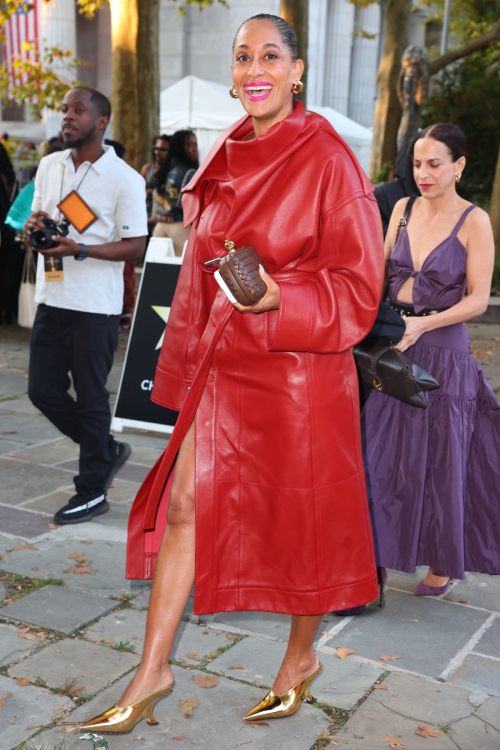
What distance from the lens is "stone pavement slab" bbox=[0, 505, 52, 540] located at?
5016mm

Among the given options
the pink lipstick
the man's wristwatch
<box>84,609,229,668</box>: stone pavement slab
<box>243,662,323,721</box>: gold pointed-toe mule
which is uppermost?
the pink lipstick

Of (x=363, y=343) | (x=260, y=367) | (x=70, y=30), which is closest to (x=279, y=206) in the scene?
(x=260, y=367)

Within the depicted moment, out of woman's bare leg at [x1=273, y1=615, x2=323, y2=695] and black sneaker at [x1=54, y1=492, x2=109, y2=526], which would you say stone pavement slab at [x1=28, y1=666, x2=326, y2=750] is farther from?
black sneaker at [x1=54, y1=492, x2=109, y2=526]

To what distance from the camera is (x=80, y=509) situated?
17.0ft

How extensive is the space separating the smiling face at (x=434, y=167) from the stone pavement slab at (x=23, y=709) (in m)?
2.67

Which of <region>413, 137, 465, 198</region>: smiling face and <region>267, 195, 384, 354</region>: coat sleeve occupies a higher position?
<region>413, 137, 465, 198</region>: smiling face

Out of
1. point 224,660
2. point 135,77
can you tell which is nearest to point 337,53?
point 135,77

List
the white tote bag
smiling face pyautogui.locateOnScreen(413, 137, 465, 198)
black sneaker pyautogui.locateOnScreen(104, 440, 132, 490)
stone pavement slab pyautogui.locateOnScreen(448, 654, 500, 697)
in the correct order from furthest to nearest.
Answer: the white tote bag → black sneaker pyautogui.locateOnScreen(104, 440, 132, 490) → smiling face pyautogui.locateOnScreen(413, 137, 465, 198) → stone pavement slab pyautogui.locateOnScreen(448, 654, 500, 697)

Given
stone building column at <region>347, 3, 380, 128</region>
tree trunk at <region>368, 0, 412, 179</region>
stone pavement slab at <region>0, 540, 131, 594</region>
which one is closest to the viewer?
stone pavement slab at <region>0, 540, 131, 594</region>

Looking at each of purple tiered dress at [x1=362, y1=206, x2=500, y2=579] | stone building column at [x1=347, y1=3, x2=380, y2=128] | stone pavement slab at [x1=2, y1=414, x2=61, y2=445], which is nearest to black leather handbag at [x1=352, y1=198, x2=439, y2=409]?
purple tiered dress at [x1=362, y1=206, x2=500, y2=579]

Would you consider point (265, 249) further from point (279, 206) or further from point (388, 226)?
point (388, 226)

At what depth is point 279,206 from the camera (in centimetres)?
283

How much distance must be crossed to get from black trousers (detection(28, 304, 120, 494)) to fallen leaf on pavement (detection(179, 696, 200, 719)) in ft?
6.84

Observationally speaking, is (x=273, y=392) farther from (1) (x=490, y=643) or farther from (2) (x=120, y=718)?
(1) (x=490, y=643)
